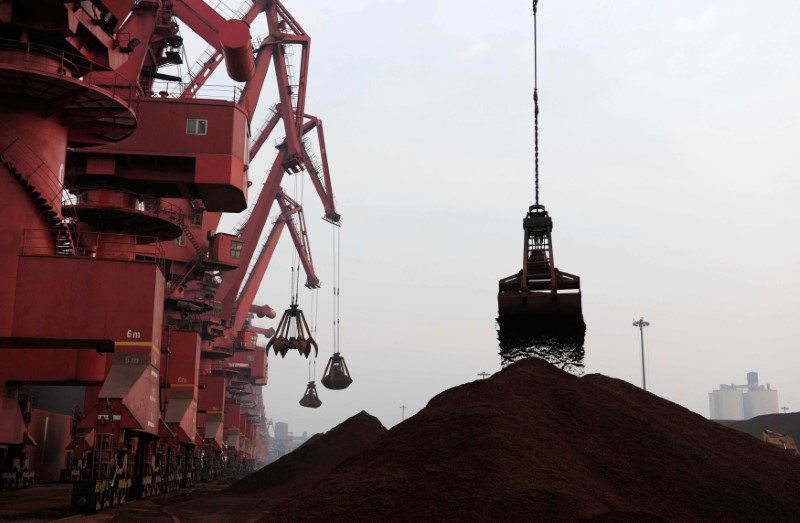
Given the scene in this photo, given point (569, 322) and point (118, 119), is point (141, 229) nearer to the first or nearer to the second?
point (118, 119)

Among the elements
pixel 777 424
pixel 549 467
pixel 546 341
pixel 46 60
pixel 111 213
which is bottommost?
pixel 777 424

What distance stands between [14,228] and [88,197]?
29.3ft

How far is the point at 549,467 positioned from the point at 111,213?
73.8ft

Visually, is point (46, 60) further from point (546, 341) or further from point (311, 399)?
point (311, 399)

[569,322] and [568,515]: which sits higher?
[569,322]

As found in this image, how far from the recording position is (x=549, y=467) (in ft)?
51.4

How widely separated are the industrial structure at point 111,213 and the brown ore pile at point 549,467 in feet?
33.8

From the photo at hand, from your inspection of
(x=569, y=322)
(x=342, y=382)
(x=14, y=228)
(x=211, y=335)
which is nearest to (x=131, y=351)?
(x=14, y=228)

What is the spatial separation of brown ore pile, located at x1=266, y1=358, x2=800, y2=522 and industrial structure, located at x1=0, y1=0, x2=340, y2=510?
10.3 metres

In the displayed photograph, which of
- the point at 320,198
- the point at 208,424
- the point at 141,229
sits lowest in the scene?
the point at 208,424

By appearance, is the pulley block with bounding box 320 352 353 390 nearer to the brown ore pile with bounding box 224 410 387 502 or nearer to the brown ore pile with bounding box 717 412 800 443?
the brown ore pile with bounding box 224 410 387 502

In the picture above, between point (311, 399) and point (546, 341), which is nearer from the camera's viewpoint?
point (546, 341)

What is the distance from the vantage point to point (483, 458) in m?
15.7

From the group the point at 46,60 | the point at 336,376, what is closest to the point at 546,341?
the point at 46,60
